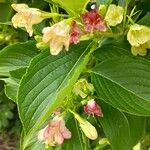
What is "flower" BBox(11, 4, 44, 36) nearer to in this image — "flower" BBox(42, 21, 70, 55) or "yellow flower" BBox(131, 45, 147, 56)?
"flower" BBox(42, 21, 70, 55)

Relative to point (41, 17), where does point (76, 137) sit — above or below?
below

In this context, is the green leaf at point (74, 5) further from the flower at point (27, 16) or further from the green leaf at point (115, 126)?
the green leaf at point (115, 126)

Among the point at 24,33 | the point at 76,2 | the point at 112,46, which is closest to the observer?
the point at 76,2

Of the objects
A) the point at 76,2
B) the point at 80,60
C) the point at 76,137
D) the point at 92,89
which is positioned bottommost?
the point at 76,137

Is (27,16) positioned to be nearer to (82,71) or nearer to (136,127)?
(82,71)

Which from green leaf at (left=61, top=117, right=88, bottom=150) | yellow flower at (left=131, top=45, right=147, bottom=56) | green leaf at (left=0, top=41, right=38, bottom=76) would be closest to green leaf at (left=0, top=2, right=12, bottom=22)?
green leaf at (left=0, top=41, right=38, bottom=76)

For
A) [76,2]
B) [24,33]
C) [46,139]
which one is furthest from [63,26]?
[24,33]

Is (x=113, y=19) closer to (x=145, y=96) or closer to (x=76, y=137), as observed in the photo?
(x=145, y=96)
